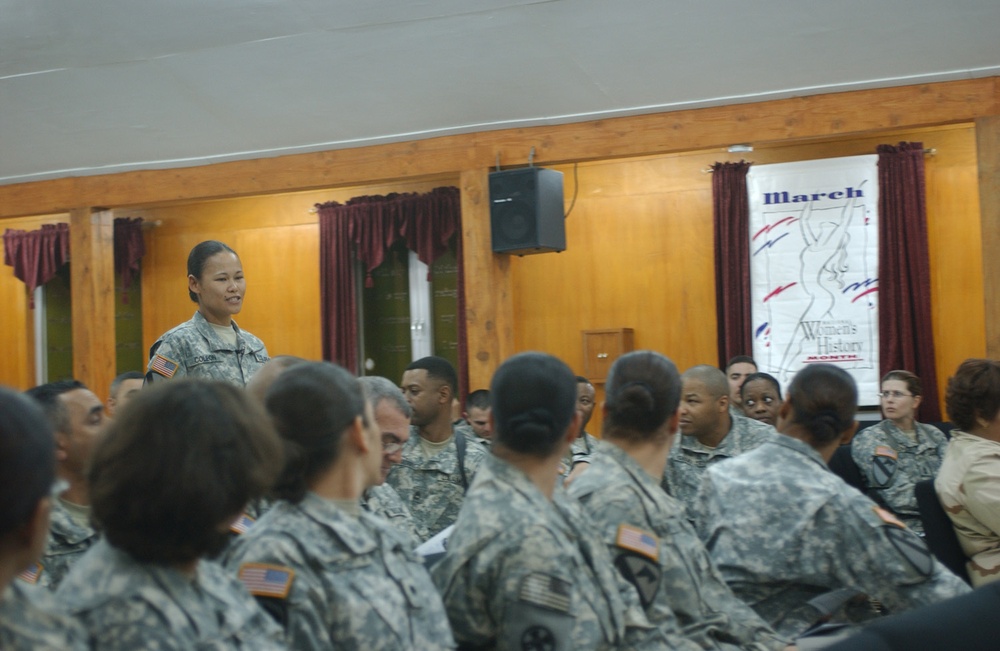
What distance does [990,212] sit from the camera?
20.2 feet

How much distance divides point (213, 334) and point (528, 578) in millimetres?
2085

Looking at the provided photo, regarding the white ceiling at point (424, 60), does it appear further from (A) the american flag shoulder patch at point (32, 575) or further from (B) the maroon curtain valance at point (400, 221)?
(A) the american flag shoulder patch at point (32, 575)

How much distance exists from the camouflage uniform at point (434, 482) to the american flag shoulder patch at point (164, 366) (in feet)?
2.95

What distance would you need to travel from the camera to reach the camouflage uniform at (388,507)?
286cm

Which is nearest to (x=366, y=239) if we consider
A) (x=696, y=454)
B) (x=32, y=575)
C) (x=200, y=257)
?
(x=696, y=454)

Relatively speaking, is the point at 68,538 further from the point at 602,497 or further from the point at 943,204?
the point at 943,204

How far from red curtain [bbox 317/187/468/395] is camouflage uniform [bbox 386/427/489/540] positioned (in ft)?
14.7

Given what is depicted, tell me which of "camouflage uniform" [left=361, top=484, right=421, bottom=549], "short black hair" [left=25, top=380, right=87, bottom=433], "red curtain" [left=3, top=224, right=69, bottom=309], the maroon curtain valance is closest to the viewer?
"short black hair" [left=25, top=380, right=87, bottom=433]

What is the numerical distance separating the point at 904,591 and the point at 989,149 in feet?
14.7

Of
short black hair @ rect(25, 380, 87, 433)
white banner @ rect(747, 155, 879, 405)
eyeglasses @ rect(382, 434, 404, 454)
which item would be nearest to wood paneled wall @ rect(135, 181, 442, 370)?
white banner @ rect(747, 155, 879, 405)

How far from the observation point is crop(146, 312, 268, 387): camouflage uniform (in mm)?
3475

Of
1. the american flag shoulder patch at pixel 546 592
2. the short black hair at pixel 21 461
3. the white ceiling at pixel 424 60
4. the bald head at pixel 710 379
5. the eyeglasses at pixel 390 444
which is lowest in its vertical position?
the american flag shoulder patch at pixel 546 592

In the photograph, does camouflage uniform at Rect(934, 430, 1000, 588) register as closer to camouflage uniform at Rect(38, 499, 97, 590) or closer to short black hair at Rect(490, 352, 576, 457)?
short black hair at Rect(490, 352, 576, 457)

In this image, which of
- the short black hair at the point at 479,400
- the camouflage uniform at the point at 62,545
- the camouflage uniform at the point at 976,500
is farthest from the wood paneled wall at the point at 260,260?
the camouflage uniform at the point at 62,545
